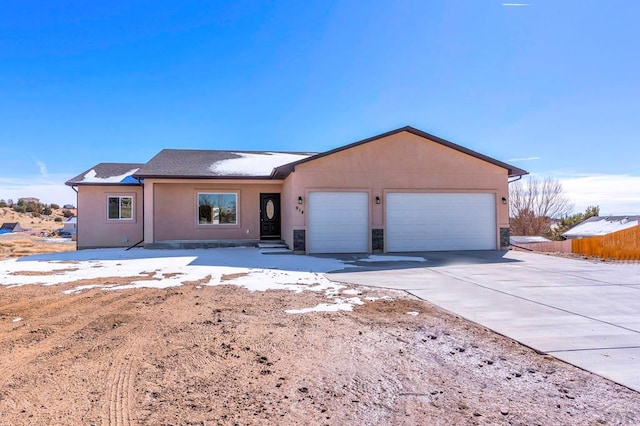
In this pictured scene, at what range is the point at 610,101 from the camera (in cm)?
1516

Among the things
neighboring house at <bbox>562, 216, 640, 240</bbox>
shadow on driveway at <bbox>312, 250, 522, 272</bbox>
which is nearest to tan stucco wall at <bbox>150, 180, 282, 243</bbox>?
shadow on driveway at <bbox>312, 250, 522, 272</bbox>

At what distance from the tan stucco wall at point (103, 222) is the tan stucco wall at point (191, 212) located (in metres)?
1.68

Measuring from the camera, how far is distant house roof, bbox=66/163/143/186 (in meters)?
15.7

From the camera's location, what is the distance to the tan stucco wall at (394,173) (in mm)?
13219

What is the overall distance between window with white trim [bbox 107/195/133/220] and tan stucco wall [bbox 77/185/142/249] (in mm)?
142

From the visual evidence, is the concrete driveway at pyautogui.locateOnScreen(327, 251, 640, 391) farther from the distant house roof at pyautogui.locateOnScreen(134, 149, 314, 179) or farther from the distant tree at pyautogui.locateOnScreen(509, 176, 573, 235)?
the distant tree at pyautogui.locateOnScreen(509, 176, 573, 235)

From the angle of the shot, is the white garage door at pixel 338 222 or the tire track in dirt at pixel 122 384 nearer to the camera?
the tire track in dirt at pixel 122 384

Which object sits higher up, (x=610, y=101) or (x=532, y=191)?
(x=610, y=101)

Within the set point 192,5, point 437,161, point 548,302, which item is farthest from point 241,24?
point 548,302

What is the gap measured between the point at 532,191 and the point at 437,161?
2537 cm

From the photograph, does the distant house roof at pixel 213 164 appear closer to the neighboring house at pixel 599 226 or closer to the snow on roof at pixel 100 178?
the snow on roof at pixel 100 178

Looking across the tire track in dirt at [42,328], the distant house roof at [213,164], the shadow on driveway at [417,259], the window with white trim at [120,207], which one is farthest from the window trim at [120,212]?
the tire track in dirt at [42,328]

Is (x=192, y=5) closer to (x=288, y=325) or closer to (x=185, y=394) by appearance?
(x=288, y=325)

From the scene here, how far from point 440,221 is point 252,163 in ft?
29.1
